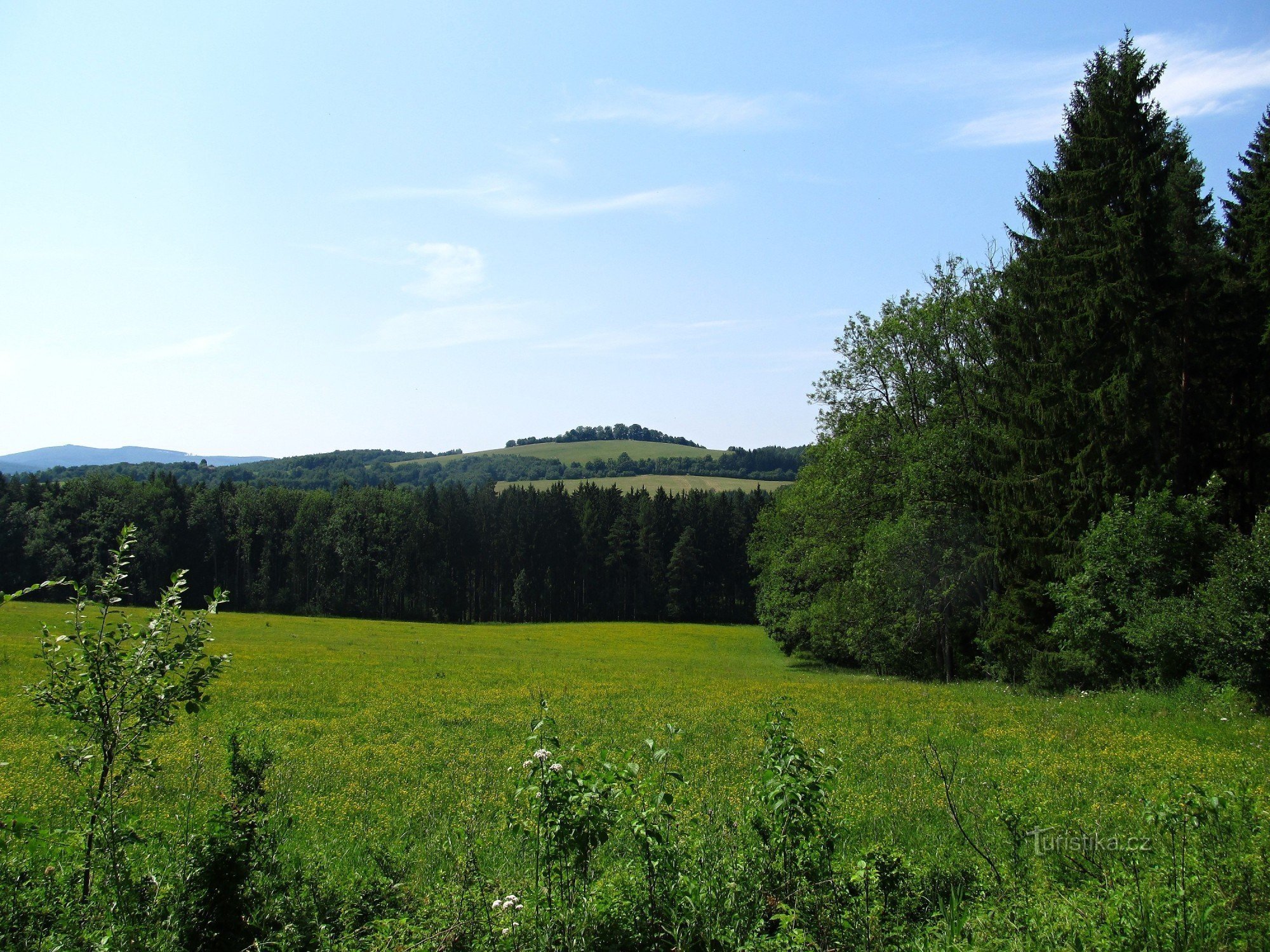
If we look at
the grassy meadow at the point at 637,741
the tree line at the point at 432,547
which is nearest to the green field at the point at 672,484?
the tree line at the point at 432,547

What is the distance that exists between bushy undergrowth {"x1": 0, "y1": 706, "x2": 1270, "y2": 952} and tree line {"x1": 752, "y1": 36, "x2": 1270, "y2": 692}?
1328 centimetres

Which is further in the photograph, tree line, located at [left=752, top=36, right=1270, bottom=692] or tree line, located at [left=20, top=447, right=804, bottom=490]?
tree line, located at [left=20, top=447, right=804, bottom=490]

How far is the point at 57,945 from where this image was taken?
14.6 feet

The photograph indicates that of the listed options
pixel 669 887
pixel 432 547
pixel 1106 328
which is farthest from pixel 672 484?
pixel 669 887

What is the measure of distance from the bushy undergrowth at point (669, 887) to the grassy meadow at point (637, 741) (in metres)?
0.57

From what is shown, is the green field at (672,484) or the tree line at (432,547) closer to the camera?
the tree line at (432,547)

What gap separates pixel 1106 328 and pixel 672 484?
12423cm

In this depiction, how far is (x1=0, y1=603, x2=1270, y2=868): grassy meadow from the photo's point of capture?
29.8 ft

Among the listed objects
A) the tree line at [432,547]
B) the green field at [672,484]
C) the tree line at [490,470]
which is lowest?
the tree line at [432,547]

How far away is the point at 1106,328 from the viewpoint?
21203 millimetres

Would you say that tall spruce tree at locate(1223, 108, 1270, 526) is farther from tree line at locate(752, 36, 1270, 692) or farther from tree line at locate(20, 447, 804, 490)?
tree line at locate(20, 447, 804, 490)

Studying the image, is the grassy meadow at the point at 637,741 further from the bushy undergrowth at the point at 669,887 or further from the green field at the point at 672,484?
the green field at the point at 672,484

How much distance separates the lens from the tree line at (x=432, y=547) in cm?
8950

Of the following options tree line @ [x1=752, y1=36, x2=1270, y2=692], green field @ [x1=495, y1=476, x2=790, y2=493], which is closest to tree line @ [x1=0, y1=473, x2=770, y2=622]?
green field @ [x1=495, y1=476, x2=790, y2=493]
